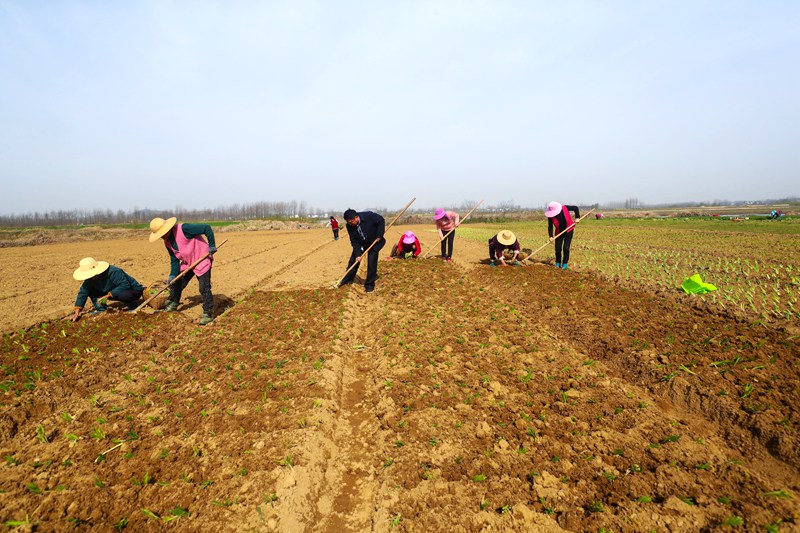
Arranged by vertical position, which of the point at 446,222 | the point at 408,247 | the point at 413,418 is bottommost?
the point at 413,418

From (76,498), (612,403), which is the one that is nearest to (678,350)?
(612,403)

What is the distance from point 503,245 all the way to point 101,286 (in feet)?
37.1

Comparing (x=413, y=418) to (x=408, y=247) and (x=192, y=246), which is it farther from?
(x=408, y=247)

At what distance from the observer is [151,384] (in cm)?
510

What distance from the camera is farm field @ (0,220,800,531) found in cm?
294

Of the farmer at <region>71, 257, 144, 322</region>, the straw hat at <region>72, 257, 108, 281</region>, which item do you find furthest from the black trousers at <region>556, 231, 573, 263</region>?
the straw hat at <region>72, 257, 108, 281</region>

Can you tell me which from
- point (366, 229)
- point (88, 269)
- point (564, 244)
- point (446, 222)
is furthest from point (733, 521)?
point (446, 222)

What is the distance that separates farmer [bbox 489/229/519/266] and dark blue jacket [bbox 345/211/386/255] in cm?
458

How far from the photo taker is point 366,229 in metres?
9.73

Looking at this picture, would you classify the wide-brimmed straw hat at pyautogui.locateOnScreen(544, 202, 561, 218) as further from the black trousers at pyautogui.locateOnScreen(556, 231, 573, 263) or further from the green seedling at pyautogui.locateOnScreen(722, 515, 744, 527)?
the green seedling at pyautogui.locateOnScreen(722, 515, 744, 527)

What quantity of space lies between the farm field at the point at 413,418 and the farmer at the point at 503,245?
4396 millimetres

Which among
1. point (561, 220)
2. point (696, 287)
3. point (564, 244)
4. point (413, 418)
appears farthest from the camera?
point (564, 244)

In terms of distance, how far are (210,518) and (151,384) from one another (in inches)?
119

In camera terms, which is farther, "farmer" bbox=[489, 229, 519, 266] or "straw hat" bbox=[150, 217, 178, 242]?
"farmer" bbox=[489, 229, 519, 266]
